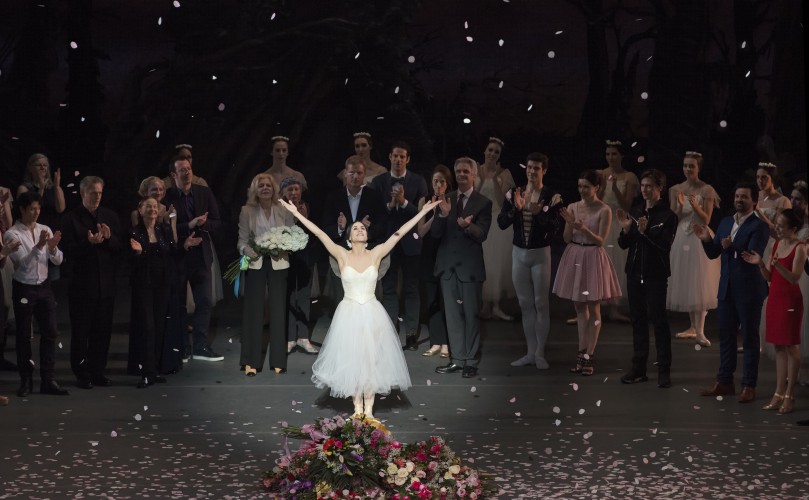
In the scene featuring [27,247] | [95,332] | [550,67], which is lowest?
[95,332]

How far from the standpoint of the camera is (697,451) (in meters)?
6.75

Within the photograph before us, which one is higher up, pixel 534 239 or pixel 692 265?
pixel 534 239

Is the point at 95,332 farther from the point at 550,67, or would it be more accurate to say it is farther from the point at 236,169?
the point at 550,67

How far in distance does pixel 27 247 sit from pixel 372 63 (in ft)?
19.2

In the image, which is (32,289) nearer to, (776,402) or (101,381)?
(101,381)

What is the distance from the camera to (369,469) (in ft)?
18.6

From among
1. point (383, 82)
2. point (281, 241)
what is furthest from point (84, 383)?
point (383, 82)

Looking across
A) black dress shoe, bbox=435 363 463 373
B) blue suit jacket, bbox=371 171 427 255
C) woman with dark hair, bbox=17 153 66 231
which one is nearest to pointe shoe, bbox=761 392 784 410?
black dress shoe, bbox=435 363 463 373

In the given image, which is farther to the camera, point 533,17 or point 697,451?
point 533,17

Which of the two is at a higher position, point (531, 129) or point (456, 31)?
point (456, 31)

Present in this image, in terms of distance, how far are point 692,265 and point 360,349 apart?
3.94 m

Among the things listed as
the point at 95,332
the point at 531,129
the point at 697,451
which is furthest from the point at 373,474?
the point at 531,129

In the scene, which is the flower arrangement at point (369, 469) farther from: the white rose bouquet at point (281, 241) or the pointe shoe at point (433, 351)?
the pointe shoe at point (433, 351)

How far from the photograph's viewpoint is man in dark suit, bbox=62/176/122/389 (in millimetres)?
8336
